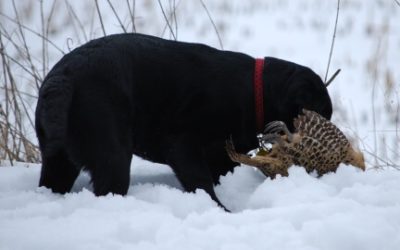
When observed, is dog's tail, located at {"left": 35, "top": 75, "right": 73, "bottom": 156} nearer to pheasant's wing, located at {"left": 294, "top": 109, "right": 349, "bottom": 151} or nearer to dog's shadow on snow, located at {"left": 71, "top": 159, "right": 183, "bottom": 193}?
dog's shadow on snow, located at {"left": 71, "top": 159, "right": 183, "bottom": 193}

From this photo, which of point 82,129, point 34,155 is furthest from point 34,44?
point 82,129

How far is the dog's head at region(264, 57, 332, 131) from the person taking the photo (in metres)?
2.78

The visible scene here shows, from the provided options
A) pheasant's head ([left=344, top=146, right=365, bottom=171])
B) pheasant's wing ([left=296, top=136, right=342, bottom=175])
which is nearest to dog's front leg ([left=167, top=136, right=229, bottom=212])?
pheasant's wing ([left=296, top=136, right=342, bottom=175])

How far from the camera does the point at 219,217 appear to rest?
2.03m

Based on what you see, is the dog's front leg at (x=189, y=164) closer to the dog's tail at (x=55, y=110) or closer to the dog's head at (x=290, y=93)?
the dog's head at (x=290, y=93)

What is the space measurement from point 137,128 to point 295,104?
0.77m

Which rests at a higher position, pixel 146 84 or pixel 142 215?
pixel 146 84

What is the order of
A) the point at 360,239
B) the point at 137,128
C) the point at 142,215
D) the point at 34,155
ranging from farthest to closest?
the point at 34,155, the point at 137,128, the point at 142,215, the point at 360,239

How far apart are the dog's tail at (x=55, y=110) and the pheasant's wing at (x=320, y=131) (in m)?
1.02

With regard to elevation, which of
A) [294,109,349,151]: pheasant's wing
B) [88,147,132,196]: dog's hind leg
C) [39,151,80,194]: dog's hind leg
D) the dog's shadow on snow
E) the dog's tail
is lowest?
the dog's shadow on snow

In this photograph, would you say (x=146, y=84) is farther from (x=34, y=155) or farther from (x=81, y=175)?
(x=34, y=155)

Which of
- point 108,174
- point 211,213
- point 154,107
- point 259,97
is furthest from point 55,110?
point 259,97

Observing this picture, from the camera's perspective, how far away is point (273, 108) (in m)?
2.78

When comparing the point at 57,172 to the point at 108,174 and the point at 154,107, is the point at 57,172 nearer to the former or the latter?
the point at 108,174
